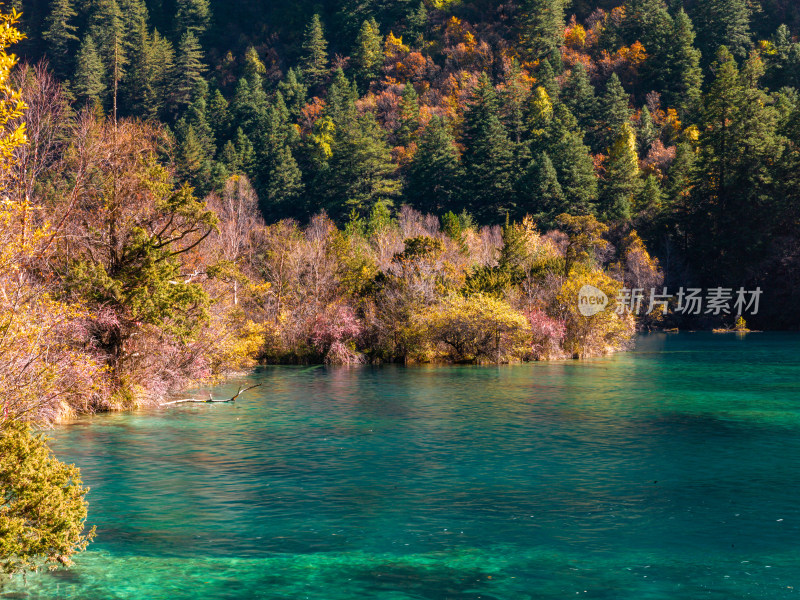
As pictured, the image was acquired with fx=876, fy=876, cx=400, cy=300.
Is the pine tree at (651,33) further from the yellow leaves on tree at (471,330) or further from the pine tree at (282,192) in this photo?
the yellow leaves on tree at (471,330)

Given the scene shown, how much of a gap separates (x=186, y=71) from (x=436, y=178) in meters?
66.5

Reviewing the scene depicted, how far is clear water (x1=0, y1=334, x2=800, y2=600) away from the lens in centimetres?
1642

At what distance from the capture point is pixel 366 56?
17775 centimetres

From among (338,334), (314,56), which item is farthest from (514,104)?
(338,334)

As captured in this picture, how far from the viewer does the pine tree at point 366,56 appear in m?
177

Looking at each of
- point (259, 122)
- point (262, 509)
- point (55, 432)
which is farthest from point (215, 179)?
point (262, 509)

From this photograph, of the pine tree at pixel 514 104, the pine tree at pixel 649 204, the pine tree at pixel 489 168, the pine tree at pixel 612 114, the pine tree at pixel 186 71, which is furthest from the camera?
the pine tree at pixel 186 71

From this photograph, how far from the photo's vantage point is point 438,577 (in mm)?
16500

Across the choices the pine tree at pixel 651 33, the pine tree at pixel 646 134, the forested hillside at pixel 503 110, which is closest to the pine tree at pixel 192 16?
the forested hillside at pixel 503 110

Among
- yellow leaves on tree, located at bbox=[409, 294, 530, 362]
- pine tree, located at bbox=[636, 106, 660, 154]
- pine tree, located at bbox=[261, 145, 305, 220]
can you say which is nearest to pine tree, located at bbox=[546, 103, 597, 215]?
pine tree, located at bbox=[636, 106, 660, 154]

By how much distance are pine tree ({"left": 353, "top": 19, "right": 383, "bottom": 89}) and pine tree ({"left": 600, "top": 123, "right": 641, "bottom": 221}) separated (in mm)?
67227

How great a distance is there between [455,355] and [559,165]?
63478 millimetres

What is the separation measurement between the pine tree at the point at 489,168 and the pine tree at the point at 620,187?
13078 mm

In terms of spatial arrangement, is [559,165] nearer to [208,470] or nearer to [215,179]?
[215,179]
